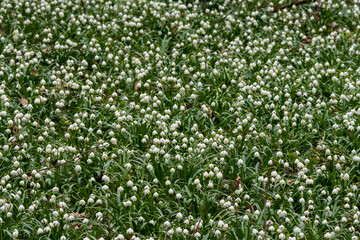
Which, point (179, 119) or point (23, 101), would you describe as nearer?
point (179, 119)

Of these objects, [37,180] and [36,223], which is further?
[37,180]

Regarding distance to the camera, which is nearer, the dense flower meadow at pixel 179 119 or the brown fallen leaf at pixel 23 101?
the dense flower meadow at pixel 179 119

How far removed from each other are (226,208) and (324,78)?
108 inches

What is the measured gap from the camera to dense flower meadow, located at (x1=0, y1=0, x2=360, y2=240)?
4.43 m

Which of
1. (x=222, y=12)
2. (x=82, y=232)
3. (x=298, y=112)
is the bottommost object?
(x=82, y=232)

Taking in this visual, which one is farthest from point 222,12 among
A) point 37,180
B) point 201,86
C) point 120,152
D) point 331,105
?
point 37,180

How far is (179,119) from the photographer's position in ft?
18.4

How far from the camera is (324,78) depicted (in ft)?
21.2

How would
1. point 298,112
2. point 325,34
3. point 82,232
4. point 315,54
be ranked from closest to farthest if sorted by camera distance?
point 82,232 < point 298,112 < point 315,54 < point 325,34

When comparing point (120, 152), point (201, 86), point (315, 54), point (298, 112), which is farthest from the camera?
point (315, 54)

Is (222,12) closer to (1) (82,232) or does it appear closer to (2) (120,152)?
(2) (120,152)

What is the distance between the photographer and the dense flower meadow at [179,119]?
4434mm

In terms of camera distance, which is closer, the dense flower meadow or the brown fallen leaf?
the dense flower meadow

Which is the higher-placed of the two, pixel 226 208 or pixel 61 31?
pixel 61 31
